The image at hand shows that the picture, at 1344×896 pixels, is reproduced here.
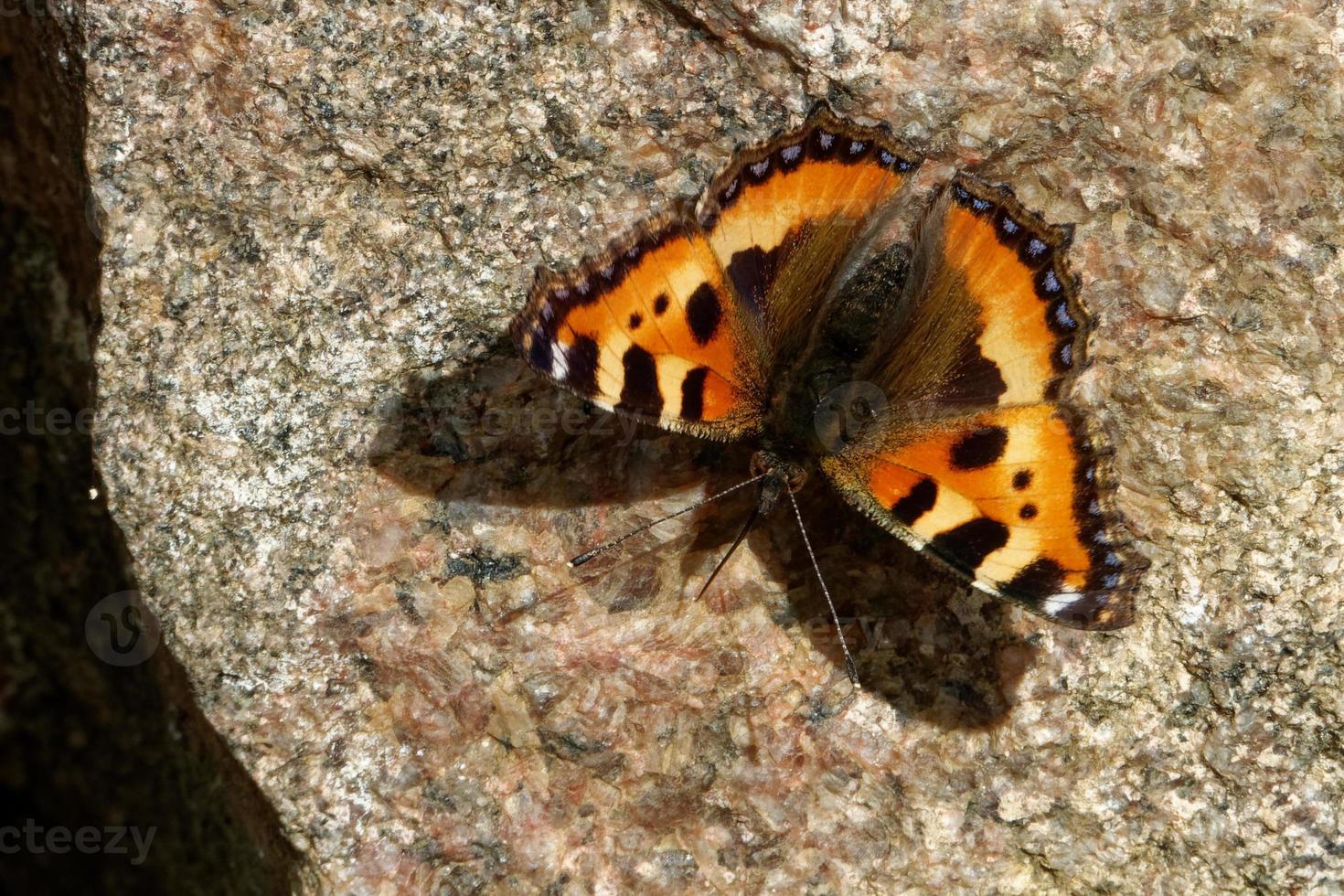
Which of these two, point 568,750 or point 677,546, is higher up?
point 677,546

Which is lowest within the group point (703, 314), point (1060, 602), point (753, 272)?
point (1060, 602)

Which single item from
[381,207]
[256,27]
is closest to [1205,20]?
[381,207]

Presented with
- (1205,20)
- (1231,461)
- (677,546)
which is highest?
(1205,20)

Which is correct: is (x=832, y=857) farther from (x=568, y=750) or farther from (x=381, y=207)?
(x=381, y=207)

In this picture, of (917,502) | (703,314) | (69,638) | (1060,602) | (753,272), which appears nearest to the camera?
(1060,602)

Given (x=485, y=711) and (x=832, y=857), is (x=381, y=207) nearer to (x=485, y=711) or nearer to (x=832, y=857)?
(x=485, y=711)

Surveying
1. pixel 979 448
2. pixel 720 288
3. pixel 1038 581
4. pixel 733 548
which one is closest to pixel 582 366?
pixel 720 288

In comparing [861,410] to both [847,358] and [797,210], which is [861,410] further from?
[797,210]

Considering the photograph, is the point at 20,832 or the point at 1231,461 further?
the point at 20,832
